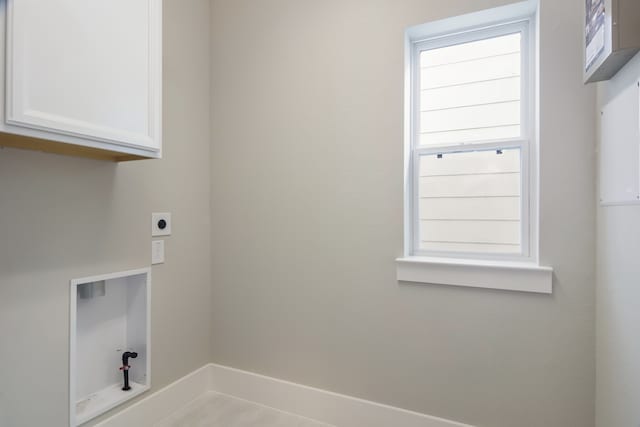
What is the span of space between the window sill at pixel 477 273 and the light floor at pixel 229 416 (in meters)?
1.07

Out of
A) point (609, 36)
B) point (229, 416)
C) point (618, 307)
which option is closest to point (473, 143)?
point (609, 36)

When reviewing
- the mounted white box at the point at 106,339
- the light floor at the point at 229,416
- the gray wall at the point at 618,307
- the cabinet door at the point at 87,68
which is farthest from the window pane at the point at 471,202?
the mounted white box at the point at 106,339

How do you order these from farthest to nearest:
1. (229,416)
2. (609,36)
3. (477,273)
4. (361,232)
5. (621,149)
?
(229,416) → (361,232) → (477,273) → (621,149) → (609,36)

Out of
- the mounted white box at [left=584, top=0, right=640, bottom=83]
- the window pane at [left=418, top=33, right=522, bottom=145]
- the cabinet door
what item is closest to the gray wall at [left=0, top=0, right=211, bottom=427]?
the cabinet door

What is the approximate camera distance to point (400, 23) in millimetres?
1883

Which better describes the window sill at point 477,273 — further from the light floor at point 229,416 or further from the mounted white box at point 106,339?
the mounted white box at point 106,339

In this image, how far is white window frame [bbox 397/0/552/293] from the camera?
1.68 m

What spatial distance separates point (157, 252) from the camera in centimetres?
206

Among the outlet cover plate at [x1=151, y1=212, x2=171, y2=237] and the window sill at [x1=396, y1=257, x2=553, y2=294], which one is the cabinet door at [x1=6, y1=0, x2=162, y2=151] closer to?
the outlet cover plate at [x1=151, y1=212, x2=171, y2=237]

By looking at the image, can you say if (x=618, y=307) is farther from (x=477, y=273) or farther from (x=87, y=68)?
(x=87, y=68)

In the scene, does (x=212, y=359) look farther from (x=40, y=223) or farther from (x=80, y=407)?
(x=40, y=223)

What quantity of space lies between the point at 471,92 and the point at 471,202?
61 cm

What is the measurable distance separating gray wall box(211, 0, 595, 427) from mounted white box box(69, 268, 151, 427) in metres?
0.55

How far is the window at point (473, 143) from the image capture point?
180 centimetres
